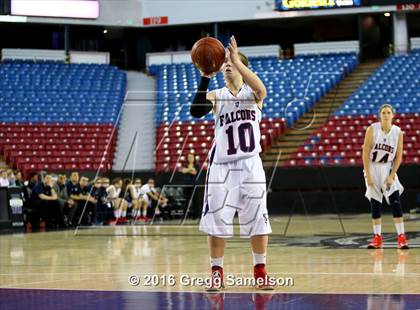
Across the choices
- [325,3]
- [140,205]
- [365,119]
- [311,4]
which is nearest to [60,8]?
[311,4]

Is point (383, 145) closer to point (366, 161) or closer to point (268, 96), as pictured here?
point (366, 161)

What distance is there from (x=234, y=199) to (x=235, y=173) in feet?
0.66

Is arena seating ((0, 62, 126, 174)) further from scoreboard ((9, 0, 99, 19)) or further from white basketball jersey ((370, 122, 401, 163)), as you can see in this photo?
white basketball jersey ((370, 122, 401, 163))

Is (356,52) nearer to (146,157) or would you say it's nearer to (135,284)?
(146,157)

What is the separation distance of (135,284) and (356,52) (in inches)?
1005

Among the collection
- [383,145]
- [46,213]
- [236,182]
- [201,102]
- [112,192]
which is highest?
[201,102]

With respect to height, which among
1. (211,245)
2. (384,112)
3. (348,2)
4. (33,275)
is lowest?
(33,275)

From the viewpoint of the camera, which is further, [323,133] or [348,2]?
[348,2]

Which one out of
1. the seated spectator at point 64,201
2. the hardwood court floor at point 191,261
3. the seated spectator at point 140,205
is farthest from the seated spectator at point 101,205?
the hardwood court floor at point 191,261

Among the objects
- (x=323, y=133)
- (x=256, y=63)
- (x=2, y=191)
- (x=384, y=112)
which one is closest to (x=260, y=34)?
(x=256, y=63)

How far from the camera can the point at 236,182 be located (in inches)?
242

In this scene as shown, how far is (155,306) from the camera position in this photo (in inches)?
208

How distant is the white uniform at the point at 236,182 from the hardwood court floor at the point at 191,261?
533 millimetres

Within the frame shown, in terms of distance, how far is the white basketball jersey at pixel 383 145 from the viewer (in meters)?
10.0
